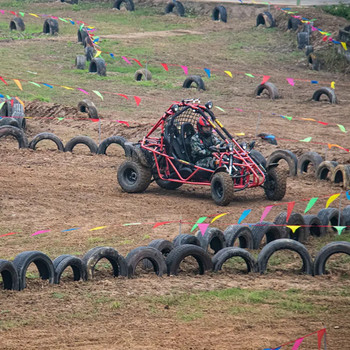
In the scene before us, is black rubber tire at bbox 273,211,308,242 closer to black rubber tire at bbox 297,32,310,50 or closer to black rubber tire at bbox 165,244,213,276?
black rubber tire at bbox 165,244,213,276

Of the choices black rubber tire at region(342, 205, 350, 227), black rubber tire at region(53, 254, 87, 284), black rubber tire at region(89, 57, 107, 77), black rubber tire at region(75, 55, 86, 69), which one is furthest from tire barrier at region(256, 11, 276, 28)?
black rubber tire at region(53, 254, 87, 284)

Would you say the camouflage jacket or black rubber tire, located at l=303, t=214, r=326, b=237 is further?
the camouflage jacket

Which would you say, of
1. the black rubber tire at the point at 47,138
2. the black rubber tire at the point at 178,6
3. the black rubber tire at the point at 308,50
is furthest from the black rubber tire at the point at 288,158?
the black rubber tire at the point at 178,6

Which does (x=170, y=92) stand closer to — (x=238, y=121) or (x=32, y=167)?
(x=238, y=121)

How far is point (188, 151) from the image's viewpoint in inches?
695

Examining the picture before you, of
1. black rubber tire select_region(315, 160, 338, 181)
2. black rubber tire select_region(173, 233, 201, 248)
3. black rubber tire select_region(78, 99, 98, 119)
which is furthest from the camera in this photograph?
black rubber tire select_region(78, 99, 98, 119)

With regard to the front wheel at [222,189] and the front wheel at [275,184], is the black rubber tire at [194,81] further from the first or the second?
the front wheel at [222,189]

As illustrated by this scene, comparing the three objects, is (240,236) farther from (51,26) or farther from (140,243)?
(51,26)

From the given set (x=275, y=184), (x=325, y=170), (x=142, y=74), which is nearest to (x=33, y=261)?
(x=275, y=184)

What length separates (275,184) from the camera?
1700 centimetres

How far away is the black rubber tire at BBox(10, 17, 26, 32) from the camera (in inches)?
1526

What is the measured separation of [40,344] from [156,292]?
2.23m

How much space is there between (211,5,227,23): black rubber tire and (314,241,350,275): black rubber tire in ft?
95.7

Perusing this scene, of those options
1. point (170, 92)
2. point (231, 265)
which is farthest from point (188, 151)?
point (170, 92)
